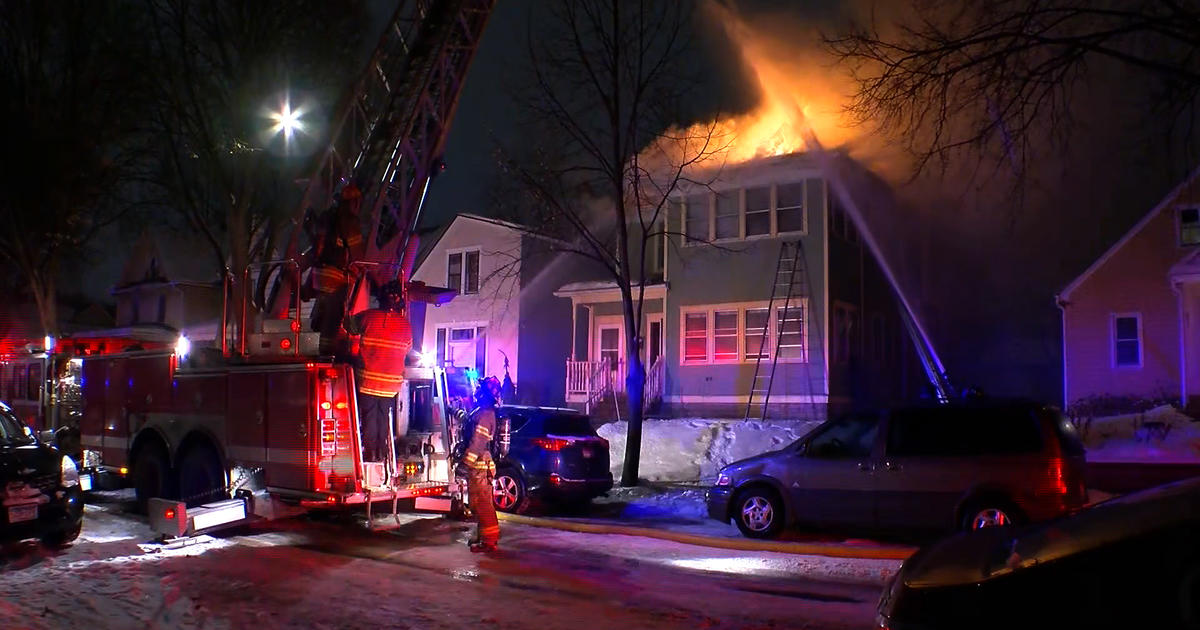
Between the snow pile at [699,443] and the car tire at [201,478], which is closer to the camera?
the car tire at [201,478]

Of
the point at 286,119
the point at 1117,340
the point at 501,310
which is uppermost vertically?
the point at 286,119

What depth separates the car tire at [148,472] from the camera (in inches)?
457

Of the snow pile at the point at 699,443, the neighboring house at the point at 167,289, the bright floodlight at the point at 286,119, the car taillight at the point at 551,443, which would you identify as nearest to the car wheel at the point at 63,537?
the car taillight at the point at 551,443

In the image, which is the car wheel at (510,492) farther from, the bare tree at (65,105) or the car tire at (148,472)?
the bare tree at (65,105)

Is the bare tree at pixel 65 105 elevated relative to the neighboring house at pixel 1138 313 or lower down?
elevated

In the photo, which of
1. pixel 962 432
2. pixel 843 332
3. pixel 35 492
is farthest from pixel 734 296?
pixel 35 492

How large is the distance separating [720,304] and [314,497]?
1414 centimetres

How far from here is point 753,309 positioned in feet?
72.1

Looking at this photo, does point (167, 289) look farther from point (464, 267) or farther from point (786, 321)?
point (786, 321)

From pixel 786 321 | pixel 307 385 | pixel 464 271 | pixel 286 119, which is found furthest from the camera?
pixel 464 271

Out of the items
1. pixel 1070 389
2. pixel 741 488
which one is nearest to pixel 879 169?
pixel 1070 389

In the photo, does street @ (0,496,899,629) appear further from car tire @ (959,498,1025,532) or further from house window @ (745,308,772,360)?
house window @ (745,308,772,360)

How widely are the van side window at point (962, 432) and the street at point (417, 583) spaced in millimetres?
1413

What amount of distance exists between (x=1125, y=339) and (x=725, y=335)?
376 inches
